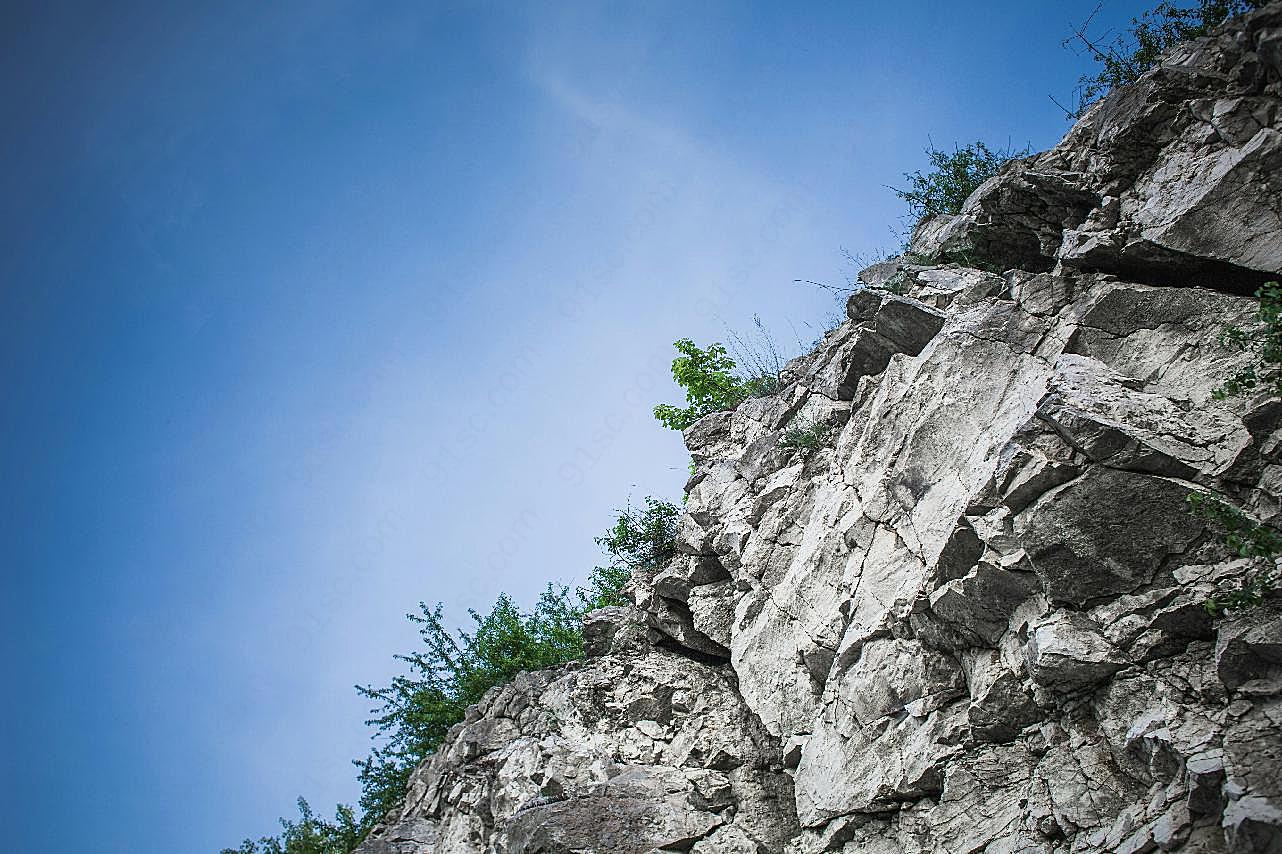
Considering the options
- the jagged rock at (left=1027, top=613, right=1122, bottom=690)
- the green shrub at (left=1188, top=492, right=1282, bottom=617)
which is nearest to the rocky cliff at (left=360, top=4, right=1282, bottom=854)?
the jagged rock at (left=1027, top=613, right=1122, bottom=690)

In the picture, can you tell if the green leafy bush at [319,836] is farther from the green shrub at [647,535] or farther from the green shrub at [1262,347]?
the green shrub at [1262,347]

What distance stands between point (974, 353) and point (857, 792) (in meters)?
7.56

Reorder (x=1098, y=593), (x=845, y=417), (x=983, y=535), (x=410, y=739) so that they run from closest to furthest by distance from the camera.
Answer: (x=1098, y=593) → (x=983, y=535) → (x=845, y=417) → (x=410, y=739)

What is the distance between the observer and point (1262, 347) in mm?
Result: 9234

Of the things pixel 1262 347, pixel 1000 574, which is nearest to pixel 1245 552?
pixel 1000 574

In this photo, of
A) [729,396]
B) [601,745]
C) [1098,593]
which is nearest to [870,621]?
[1098,593]

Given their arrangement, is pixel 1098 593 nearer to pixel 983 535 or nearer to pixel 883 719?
pixel 983 535

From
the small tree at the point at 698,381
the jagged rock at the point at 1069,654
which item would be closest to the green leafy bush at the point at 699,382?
the small tree at the point at 698,381

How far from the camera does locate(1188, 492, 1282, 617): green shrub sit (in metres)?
7.86

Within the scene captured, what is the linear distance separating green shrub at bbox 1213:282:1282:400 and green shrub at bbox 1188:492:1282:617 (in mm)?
1477

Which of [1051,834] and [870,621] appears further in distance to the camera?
[870,621]

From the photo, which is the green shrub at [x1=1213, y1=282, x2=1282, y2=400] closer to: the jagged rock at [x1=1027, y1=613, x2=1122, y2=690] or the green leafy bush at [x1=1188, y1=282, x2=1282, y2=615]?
the green leafy bush at [x1=1188, y1=282, x2=1282, y2=615]

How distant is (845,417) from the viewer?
1566cm

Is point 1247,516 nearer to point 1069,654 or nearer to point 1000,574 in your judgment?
point 1069,654
